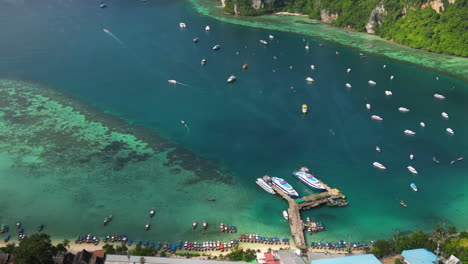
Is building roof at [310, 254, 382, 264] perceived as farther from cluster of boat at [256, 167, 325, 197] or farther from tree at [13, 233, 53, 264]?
tree at [13, 233, 53, 264]

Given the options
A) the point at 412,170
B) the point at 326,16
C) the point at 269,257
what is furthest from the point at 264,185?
the point at 326,16

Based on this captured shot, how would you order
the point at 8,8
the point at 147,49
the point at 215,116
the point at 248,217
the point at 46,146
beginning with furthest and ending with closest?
the point at 8,8 < the point at 147,49 < the point at 215,116 < the point at 46,146 < the point at 248,217

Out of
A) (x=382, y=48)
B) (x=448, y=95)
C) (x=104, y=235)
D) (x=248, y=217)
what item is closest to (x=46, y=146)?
(x=104, y=235)

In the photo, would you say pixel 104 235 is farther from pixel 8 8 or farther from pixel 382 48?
pixel 8 8

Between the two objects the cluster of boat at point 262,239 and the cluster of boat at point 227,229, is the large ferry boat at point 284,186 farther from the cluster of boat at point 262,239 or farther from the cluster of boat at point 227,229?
the cluster of boat at point 227,229

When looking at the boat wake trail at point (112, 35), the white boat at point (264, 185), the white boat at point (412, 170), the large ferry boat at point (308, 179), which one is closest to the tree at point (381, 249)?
the large ferry boat at point (308, 179)
